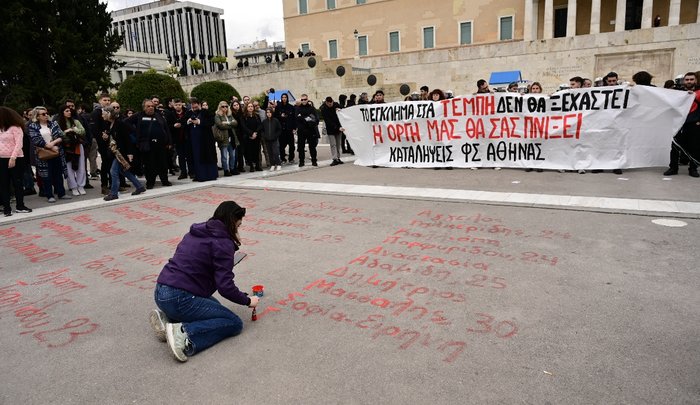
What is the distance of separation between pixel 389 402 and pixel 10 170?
354 inches

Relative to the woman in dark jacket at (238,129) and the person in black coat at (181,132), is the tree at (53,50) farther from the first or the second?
the woman in dark jacket at (238,129)

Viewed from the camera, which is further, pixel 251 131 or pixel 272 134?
pixel 272 134

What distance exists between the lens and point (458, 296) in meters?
4.36

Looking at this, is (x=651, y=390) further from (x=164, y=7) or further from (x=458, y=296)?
(x=164, y=7)

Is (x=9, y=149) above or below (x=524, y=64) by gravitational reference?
below

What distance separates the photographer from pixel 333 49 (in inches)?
2031

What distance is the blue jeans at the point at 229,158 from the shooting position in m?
12.8

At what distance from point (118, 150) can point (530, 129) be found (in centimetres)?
884

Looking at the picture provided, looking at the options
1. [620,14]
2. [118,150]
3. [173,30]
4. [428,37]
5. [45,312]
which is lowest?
[45,312]

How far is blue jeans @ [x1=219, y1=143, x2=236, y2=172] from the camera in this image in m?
12.8

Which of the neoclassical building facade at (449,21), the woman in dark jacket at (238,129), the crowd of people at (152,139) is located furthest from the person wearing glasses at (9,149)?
the neoclassical building facade at (449,21)

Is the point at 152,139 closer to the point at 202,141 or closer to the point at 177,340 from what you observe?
the point at 202,141

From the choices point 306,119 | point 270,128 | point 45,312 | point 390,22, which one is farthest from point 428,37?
point 45,312

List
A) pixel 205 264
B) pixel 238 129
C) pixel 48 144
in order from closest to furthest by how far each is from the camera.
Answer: pixel 205 264 < pixel 48 144 < pixel 238 129
